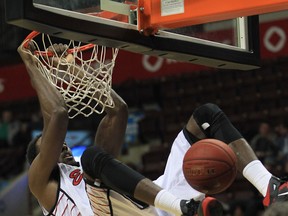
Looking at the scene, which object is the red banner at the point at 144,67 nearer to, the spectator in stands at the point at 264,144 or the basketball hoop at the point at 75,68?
the spectator in stands at the point at 264,144

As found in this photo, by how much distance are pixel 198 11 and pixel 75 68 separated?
0.87m

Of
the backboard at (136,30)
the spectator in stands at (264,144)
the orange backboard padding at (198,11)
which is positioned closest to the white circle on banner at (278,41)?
the spectator in stands at (264,144)

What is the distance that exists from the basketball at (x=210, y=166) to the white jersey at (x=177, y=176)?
59 centimetres

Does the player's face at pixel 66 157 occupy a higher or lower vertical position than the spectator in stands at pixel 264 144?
higher

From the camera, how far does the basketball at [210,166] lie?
335 cm

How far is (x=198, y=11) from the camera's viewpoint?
12.0 ft

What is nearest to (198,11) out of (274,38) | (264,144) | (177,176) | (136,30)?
(136,30)

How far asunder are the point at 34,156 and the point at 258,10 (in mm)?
1534

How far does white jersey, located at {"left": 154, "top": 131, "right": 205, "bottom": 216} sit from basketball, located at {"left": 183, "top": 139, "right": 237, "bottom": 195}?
0.59 m

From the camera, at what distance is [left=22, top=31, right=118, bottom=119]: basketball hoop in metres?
4.15

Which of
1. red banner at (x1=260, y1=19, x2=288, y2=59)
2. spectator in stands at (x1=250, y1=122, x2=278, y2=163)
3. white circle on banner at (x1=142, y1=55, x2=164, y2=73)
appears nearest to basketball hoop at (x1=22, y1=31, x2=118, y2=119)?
spectator in stands at (x1=250, y1=122, x2=278, y2=163)

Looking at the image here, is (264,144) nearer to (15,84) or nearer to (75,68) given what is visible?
(15,84)

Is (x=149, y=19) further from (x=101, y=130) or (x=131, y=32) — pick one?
(x=101, y=130)

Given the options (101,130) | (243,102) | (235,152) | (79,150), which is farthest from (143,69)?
(235,152)
